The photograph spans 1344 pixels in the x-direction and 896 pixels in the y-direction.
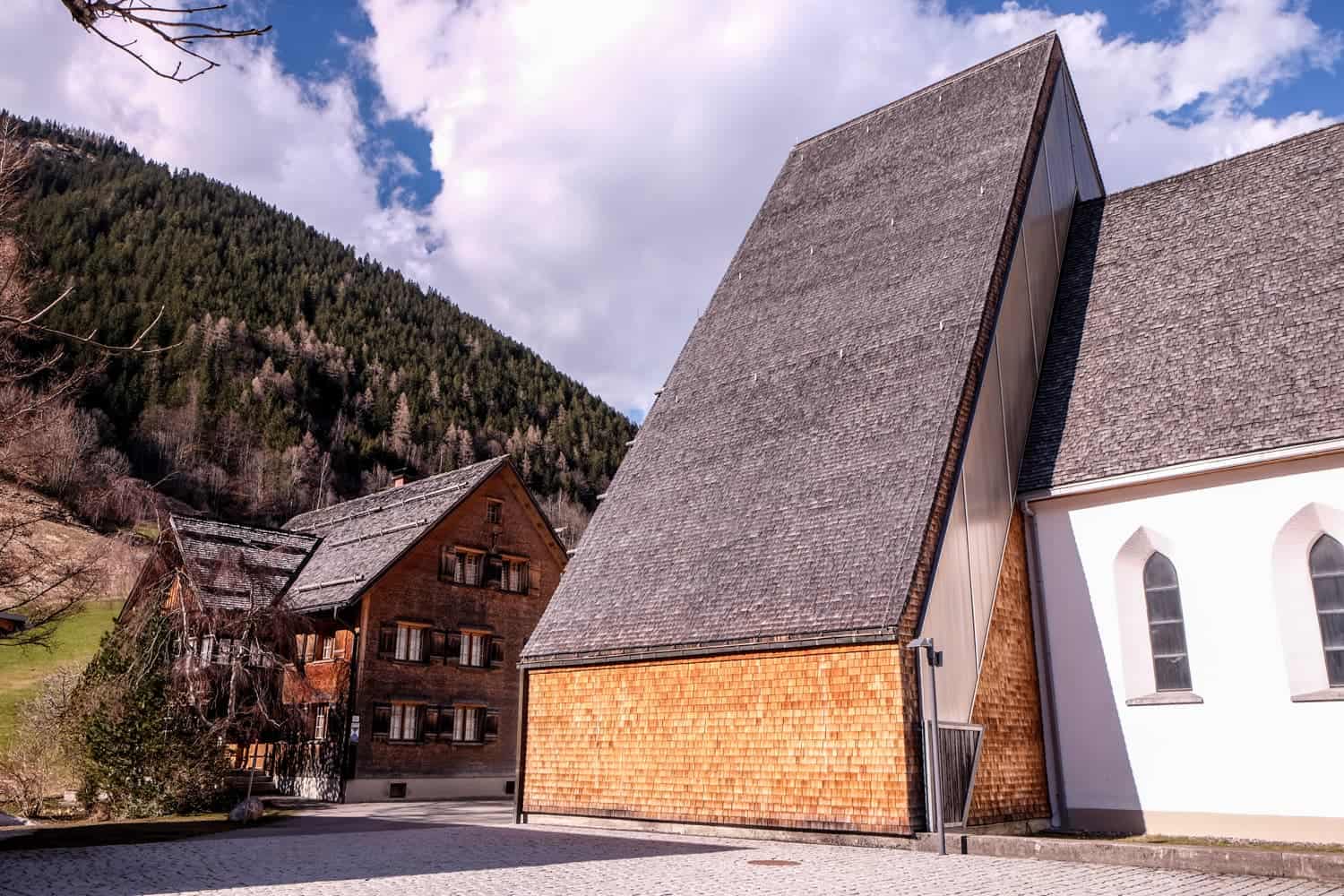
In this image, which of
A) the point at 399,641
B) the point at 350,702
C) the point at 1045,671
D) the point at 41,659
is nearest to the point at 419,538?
the point at 399,641

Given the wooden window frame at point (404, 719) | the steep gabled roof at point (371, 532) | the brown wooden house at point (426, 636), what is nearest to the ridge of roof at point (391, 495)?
the steep gabled roof at point (371, 532)

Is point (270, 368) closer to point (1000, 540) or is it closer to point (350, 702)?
point (350, 702)

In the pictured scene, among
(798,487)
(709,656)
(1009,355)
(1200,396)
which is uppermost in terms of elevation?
(1009,355)

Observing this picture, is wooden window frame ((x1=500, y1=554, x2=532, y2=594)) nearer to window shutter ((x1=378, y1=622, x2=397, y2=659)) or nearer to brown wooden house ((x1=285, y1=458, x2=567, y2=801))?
brown wooden house ((x1=285, y1=458, x2=567, y2=801))

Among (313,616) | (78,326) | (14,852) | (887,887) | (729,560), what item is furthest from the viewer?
(78,326)

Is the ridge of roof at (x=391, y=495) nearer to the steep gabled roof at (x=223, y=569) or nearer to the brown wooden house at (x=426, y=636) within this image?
the brown wooden house at (x=426, y=636)

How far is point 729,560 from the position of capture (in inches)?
585

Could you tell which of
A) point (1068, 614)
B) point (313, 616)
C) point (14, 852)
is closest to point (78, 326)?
point (313, 616)

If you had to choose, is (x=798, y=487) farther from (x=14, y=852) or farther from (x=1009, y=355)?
(x=14, y=852)

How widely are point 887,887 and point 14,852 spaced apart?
34.8 ft

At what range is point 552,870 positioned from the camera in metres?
9.57

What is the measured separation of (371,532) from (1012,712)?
20.7m

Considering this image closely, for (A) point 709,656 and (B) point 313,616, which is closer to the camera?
(A) point 709,656

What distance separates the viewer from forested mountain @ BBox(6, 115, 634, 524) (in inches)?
3049
